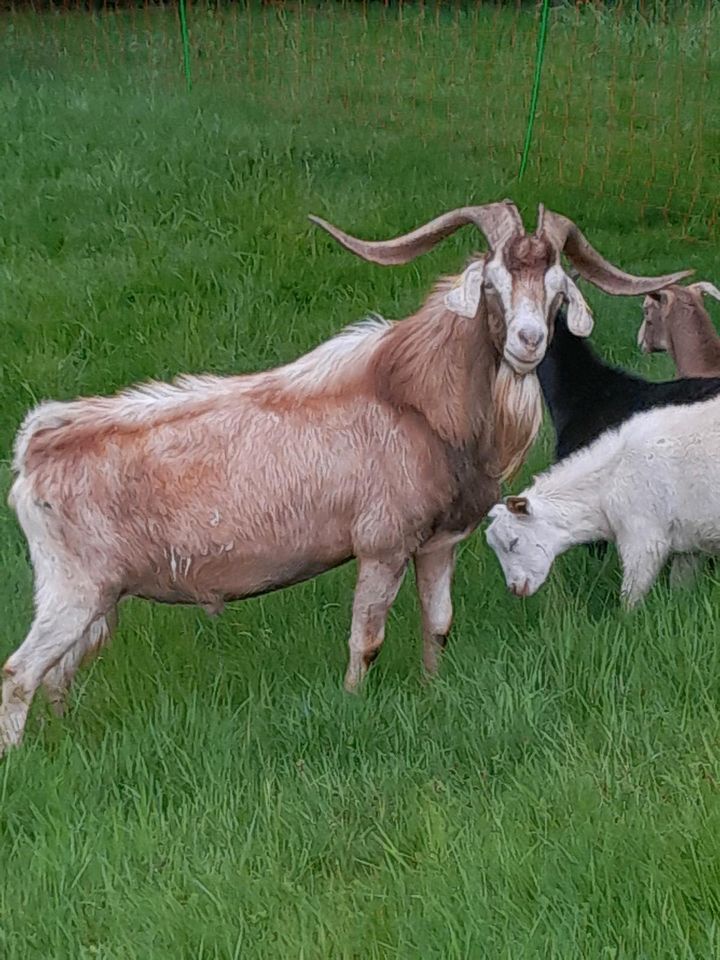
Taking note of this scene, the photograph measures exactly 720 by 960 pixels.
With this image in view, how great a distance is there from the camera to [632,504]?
17.2 feet

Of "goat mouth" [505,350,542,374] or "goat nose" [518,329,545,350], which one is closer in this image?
"goat nose" [518,329,545,350]

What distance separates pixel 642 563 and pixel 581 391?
4.10 feet

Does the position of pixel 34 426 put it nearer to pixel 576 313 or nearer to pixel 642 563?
pixel 576 313

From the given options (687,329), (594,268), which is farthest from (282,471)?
(687,329)

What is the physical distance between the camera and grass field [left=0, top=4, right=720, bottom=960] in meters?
3.27

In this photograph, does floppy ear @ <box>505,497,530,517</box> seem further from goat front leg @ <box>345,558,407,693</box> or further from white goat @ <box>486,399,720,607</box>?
goat front leg @ <box>345,558,407,693</box>

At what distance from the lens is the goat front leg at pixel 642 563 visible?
5148 mm

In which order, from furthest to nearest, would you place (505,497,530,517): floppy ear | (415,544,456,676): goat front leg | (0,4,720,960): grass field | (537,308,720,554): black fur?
(537,308,720,554): black fur → (505,497,530,517): floppy ear → (415,544,456,676): goat front leg → (0,4,720,960): grass field

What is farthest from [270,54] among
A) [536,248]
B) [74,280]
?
[536,248]

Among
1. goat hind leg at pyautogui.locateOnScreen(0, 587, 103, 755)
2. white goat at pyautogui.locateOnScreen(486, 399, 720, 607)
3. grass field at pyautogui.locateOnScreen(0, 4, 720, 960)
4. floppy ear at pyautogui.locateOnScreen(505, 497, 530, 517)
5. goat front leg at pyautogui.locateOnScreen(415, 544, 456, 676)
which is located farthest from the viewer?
floppy ear at pyautogui.locateOnScreen(505, 497, 530, 517)

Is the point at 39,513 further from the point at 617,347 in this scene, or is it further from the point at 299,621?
the point at 617,347

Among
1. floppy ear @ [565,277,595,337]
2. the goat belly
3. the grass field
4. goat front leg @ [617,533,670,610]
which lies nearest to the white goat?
goat front leg @ [617,533,670,610]

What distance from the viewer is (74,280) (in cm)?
930

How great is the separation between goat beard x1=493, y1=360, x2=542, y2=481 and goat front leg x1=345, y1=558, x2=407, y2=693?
0.50 meters
